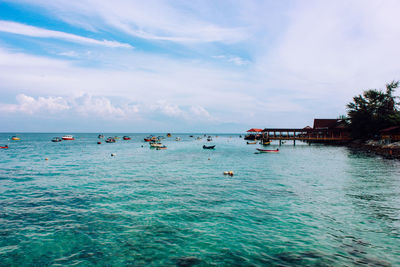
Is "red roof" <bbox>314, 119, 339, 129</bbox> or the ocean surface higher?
"red roof" <bbox>314, 119, 339, 129</bbox>

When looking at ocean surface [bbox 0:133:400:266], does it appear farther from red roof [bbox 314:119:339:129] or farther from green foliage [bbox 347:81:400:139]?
red roof [bbox 314:119:339:129]

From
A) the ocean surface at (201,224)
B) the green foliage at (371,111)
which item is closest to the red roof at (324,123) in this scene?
the green foliage at (371,111)

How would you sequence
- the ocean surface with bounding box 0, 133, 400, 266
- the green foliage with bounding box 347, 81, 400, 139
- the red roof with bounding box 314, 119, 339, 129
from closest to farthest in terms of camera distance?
the ocean surface with bounding box 0, 133, 400, 266
the green foliage with bounding box 347, 81, 400, 139
the red roof with bounding box 314, 119, 339, 129

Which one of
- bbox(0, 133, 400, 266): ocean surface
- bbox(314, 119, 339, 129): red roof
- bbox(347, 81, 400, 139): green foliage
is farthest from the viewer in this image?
bbox(314, 119, 339, 129): red roof

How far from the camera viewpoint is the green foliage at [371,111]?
62.2 metres

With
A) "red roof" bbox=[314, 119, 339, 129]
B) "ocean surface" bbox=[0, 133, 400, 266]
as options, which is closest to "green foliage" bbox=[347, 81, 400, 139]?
"red roof" bbox=[314, 119, 339, 129]

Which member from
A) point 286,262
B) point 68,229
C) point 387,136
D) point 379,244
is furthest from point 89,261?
point 387,136

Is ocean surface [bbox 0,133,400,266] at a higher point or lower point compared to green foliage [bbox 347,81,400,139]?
lower

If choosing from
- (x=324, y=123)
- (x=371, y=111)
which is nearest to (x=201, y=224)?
(x=371, y=111)

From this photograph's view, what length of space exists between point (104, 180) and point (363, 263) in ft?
70.2

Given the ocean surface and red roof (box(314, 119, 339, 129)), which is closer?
the ocean surface

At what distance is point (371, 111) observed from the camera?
64.2 m

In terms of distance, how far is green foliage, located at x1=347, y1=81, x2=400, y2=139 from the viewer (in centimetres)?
6219

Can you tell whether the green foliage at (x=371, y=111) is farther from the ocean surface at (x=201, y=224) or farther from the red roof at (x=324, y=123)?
the ocean surface at (x=201, y=224)
